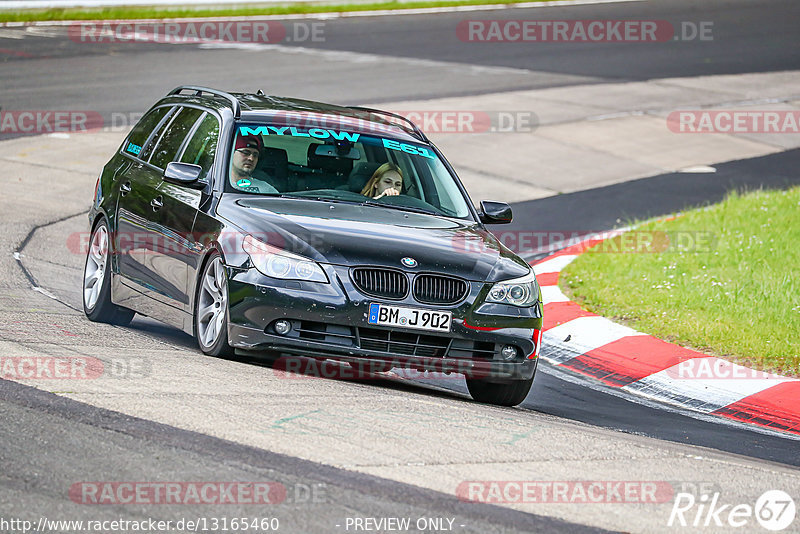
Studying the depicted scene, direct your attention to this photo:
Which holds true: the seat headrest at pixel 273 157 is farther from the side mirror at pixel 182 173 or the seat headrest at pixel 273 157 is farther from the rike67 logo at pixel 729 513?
the rike67 logo at pixel 729 513

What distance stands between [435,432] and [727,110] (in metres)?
17.3

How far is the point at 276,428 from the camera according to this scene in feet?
18.9

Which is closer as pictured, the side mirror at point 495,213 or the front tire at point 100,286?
the side mirror at point 495,213

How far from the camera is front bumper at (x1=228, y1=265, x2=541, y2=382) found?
7.14 metres

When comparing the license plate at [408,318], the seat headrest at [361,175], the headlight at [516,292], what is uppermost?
the seat headrest at [361,175]

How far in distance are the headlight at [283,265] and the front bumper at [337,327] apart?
4cm

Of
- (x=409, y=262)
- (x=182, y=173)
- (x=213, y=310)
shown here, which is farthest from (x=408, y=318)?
(x=182, y=173)

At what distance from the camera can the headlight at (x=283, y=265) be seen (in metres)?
7.18

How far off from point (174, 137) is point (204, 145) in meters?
0.58

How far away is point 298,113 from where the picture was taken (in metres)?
8.80

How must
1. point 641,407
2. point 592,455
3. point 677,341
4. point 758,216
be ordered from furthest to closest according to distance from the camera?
point 758,216
point 677,341
point 641,407
point 592,455

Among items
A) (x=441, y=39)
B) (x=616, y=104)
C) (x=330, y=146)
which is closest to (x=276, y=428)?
(x=330, y=146)

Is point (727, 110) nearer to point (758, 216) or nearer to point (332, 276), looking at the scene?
point (758, 216)

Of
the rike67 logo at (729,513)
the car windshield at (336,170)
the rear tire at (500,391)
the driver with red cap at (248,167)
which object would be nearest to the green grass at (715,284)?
the rear tire at (500,391)
